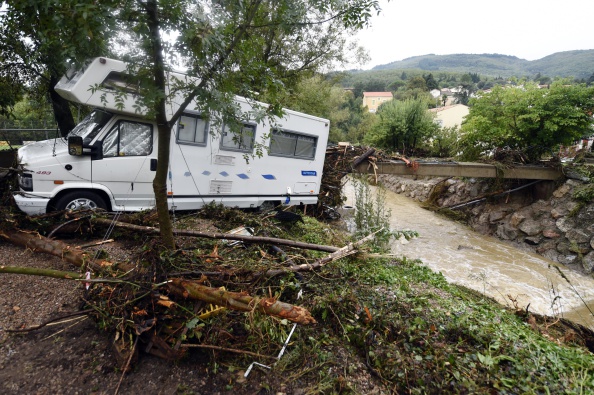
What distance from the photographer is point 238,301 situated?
2.96m

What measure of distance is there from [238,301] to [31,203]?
4.79 m

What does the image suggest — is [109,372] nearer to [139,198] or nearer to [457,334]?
[457,334]

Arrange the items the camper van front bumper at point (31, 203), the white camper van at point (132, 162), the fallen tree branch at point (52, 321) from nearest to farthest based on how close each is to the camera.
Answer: the fallen tree branch at point (52, 321) < the camper van front bumper at point (31, 203) < the white camper van at point (132, 162)

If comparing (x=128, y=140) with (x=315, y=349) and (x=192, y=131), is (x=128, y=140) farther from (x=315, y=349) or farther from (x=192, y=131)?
(x=315, y=349)

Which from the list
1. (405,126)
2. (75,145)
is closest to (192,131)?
(75,145)

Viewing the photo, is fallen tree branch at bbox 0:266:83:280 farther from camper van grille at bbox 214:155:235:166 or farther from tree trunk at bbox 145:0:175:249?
camper van grille at bbox 214:155:235:166

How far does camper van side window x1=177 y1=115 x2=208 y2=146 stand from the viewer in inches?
259

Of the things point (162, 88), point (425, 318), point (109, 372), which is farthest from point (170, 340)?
point (425, 318)

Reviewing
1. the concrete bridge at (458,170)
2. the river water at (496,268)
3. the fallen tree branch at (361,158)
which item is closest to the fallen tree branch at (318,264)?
the river water at (496,268)

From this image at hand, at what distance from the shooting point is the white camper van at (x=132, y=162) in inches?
210

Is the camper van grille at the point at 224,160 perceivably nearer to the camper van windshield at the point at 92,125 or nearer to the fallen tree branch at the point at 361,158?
the camper van windshield at the point at 92,125

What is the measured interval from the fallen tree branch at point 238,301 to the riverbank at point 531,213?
9423 mm

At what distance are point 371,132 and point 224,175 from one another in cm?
1514

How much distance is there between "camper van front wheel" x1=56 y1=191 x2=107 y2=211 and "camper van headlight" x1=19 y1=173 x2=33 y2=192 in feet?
1.55
